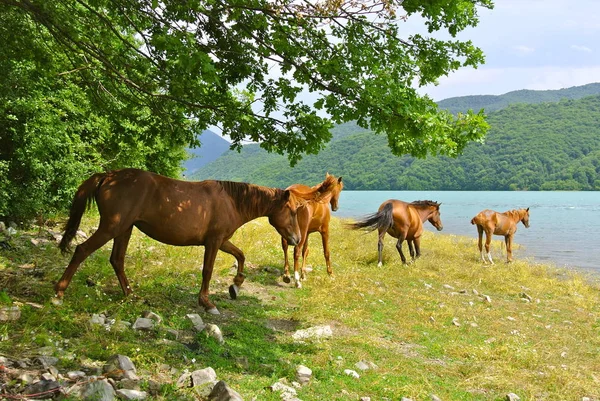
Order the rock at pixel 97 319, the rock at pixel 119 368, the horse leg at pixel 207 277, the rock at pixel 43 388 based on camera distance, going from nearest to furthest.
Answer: the rock at pixel 43 388 → the rock at pixel 119 368 → the rock at pixel 97 319 → the horse leg at pixel 207 277

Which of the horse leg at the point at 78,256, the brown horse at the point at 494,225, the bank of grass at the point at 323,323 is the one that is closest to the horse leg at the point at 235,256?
the bank of grass at the point at 323,323

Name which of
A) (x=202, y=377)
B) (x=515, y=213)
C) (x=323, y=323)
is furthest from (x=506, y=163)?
(x=202, y=377)

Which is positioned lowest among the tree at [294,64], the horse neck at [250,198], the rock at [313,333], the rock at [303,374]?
the rock at [313,333]

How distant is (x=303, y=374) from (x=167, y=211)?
3047mm

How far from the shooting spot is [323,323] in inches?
267

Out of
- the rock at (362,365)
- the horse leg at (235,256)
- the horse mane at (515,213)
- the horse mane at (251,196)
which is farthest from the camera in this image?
the horse mane at (515,213)

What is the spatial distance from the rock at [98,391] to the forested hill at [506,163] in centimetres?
10355

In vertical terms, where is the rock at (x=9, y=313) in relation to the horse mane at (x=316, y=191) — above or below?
below

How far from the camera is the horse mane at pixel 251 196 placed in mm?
6910

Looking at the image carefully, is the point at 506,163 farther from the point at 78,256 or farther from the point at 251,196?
the point at 78,256

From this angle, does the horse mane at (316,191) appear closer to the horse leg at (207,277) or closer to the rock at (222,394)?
the horse leg at (207,277)

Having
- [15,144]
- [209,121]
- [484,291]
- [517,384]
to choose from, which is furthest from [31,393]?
[484,291]

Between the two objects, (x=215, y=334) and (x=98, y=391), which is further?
(x=215, y=334)

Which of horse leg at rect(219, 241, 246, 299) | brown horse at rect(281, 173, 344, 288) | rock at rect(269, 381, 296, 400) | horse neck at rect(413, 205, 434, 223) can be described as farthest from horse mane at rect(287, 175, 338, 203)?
horse neck at rect(413, 205, 434, 223)
